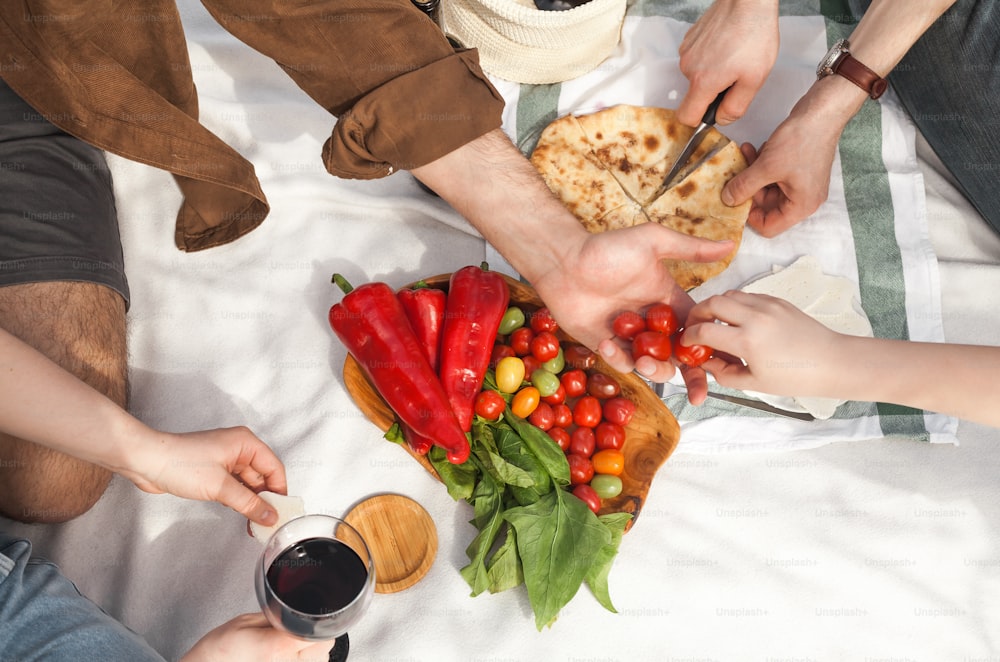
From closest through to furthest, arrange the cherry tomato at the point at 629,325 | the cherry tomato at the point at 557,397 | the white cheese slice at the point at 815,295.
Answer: the cherry tomato at the point at 629,325 < the cherry tomato at the point at 557,397 < the white cheese slice at the point at 815,295

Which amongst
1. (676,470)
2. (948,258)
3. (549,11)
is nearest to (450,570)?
(676,470)

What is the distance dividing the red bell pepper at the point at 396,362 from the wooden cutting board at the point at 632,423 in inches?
1.6

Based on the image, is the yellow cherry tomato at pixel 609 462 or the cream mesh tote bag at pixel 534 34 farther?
the cream mesh tote bag at pixel 534 34

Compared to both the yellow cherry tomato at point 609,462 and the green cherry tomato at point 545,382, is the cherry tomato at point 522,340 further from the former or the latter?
the yellow cherry tomato at point 609,462

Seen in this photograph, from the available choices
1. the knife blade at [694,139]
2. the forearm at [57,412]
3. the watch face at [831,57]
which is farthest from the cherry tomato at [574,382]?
the watch face at [831,57]

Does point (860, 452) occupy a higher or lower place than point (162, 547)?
higher

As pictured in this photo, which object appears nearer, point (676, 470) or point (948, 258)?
point (676, 470)

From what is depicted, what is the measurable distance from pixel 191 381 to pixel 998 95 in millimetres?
1971

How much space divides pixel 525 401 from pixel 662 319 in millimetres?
326

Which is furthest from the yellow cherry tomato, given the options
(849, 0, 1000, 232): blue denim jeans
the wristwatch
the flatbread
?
(849, 0, 1000, 232): blue denim jeans

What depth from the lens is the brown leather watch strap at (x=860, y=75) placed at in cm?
174

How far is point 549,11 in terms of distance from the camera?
1750 millimetres

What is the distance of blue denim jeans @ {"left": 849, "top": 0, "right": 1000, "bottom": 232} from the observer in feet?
5.78

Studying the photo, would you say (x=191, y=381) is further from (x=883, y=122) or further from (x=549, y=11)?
(x=883, y=122)
